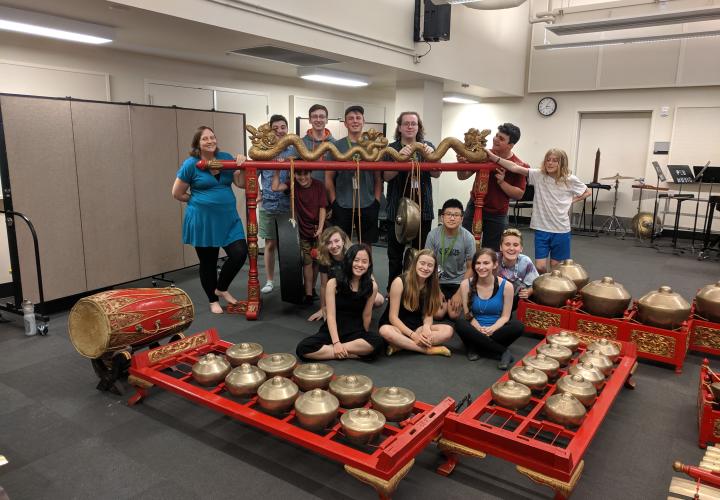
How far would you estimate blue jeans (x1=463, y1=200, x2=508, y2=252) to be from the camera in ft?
13.6

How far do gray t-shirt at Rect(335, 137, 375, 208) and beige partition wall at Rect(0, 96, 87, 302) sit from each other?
2.07 metres

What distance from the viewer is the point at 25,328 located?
3.58 meters

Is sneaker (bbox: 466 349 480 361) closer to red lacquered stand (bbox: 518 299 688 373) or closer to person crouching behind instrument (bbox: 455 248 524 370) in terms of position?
person crouching behind instrument (bbox: 455 248 524 370)

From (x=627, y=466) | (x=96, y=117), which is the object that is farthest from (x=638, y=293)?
(x=96, y=117)

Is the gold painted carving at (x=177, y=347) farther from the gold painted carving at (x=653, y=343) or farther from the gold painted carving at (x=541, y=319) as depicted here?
the gold painted carving at (x=653, y=343)

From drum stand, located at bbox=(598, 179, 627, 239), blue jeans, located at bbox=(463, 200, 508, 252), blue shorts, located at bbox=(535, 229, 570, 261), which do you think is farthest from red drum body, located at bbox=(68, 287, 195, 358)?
drum stand, located at bbox=(598, 179, 627, 239)

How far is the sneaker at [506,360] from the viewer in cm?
305

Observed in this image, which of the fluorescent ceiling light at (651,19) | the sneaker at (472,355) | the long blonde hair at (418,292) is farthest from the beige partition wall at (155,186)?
the fluorescent ceiling light at (651,19)

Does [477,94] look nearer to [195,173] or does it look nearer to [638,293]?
[638,293]

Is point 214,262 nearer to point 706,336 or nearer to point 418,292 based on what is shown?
point 418,292

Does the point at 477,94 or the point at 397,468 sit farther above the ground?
the point at 477,94

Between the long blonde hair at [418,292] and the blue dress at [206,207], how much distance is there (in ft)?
4.99

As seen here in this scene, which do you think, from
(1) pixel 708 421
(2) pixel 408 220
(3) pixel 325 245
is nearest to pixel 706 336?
(1) pixel 708 421

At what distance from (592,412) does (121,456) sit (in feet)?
6.41
